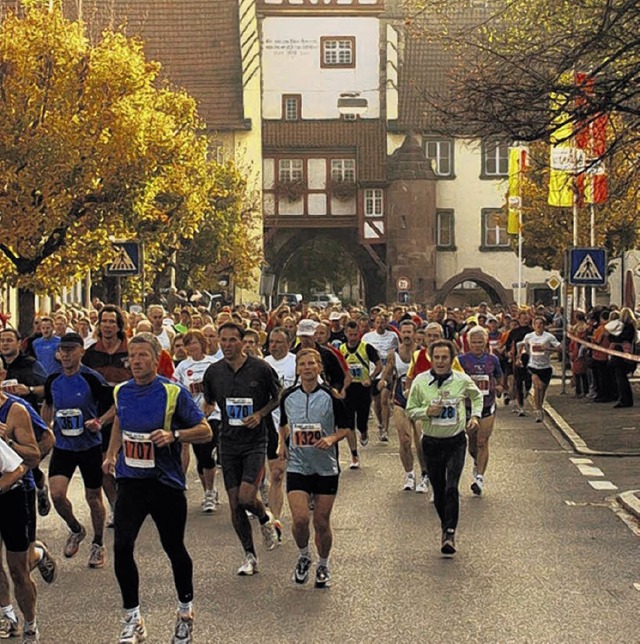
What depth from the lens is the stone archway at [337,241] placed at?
7356 centimetres

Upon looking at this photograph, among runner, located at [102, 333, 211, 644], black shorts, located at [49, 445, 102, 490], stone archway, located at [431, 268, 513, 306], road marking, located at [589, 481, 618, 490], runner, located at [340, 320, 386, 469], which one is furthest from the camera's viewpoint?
stone archway, located at [431, 268, 513, 306]

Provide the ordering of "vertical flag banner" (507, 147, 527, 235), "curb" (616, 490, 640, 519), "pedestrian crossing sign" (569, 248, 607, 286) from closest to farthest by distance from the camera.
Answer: "curb" (616, 490, 640, 519)
"pedestrian crossing sign" (569, 248, 607, 286)
"vertical flag banner" (507, 147, 527, 235)

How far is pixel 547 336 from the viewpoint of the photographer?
2519 cm

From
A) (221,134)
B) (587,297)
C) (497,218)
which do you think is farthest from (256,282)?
(587,297)

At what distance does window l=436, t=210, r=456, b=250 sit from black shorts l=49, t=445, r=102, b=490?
213 ft

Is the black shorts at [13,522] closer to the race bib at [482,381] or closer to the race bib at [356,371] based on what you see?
the race bib at [482,381]

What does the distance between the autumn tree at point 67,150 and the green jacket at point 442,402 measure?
56.3ft

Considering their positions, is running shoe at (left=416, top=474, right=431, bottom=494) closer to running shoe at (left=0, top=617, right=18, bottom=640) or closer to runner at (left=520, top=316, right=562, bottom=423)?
running shoe at (left=0, top=617, right=18, bottom=640)

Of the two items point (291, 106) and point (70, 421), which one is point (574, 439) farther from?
point (291, 106)

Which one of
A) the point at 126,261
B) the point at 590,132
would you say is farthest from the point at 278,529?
the point at 126,261

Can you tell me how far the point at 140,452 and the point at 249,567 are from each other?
88.8 inches

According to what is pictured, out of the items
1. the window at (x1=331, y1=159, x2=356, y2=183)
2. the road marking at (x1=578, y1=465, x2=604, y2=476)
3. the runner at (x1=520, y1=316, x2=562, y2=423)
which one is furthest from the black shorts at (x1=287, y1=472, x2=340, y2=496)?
the window at (x1=331, y1=159, x2=356, y2=183)

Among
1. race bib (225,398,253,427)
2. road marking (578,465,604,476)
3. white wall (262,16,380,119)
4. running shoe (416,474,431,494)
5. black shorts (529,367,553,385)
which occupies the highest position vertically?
white wall (262,16,380,119)

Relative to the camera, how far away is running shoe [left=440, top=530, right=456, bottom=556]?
1204cm
